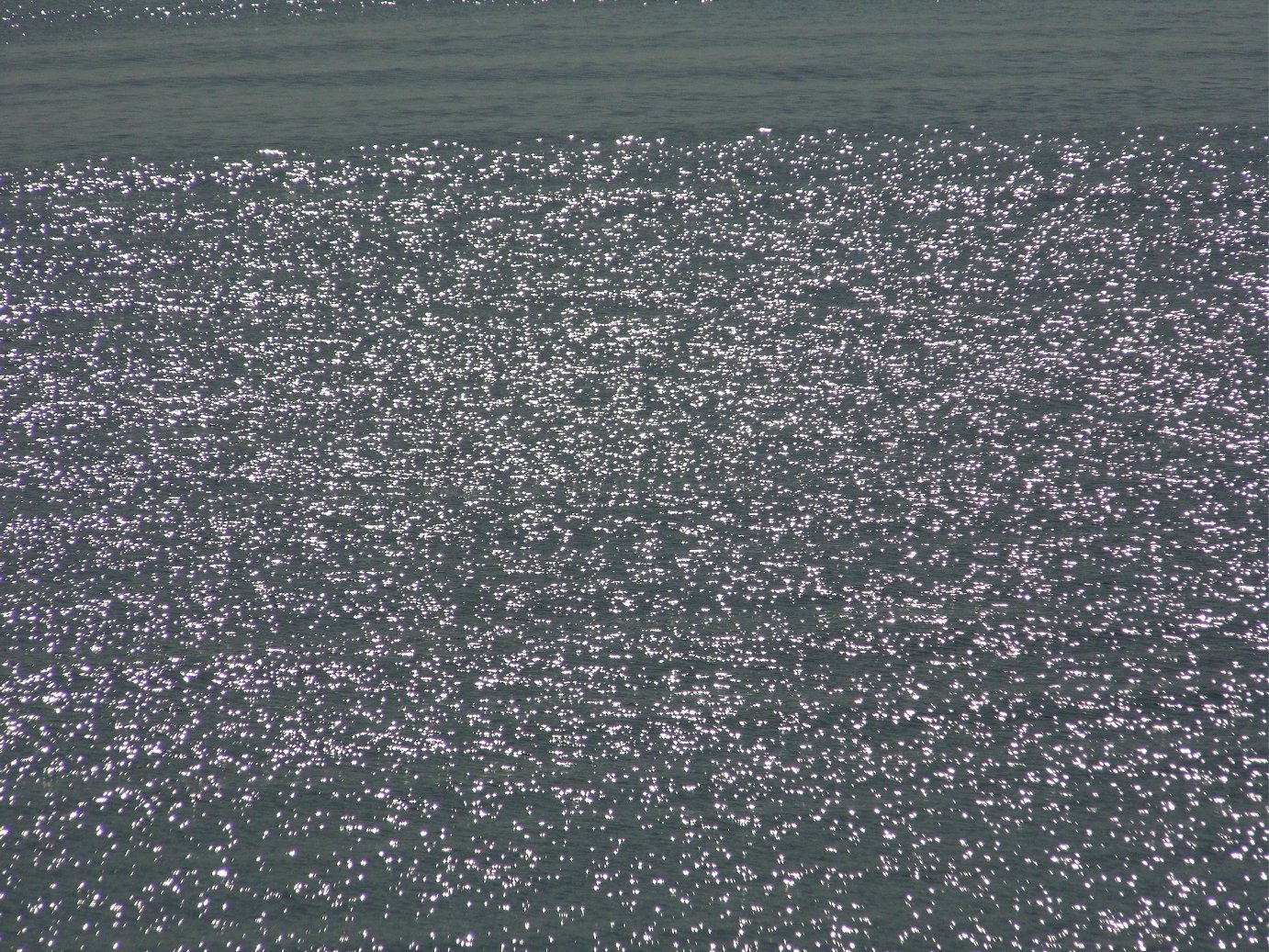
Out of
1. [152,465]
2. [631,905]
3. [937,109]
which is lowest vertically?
[631,905]

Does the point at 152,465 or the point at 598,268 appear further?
the point at 598,268

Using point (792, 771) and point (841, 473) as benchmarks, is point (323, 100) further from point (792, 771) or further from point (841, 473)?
point (792, 771)

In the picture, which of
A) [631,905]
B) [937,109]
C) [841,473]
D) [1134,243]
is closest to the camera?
[631,905]

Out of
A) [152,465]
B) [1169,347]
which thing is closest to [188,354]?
[152,465]

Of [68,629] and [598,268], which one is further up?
[598,268]

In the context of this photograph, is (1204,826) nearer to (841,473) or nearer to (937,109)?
(841,473)

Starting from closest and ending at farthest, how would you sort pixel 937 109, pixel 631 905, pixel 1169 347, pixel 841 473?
pixel 631 905
pixel 841 473
pixel 1169 347
pixel 937 109
